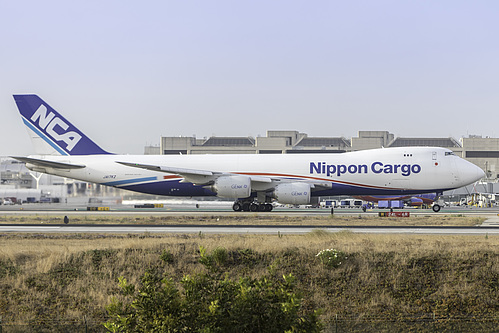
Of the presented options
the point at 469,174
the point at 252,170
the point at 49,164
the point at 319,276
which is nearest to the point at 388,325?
the point at 319,276

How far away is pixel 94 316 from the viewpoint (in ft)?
69.6

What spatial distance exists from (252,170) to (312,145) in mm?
96064

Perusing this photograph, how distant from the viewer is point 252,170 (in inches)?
2053

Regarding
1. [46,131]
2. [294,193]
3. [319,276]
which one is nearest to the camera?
[319,276]

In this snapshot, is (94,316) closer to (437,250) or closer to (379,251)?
(379,251)

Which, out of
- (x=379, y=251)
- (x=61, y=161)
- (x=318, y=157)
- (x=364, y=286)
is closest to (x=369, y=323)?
(x=364, y=286)

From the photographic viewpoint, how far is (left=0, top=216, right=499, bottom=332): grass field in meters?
21.2

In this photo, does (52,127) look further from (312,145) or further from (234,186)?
(312,145)

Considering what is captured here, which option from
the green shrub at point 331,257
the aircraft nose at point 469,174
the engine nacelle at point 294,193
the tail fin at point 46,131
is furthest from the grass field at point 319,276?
the tail fin at point 46,131

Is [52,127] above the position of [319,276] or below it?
above

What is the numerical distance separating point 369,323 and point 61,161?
4167cm

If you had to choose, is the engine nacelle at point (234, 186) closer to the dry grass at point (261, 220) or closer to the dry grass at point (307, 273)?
the dry grass at point (261, 220)

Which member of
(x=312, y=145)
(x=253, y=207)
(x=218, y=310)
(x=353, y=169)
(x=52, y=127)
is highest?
(x=312, y=145)

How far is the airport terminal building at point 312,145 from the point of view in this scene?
141 meters
